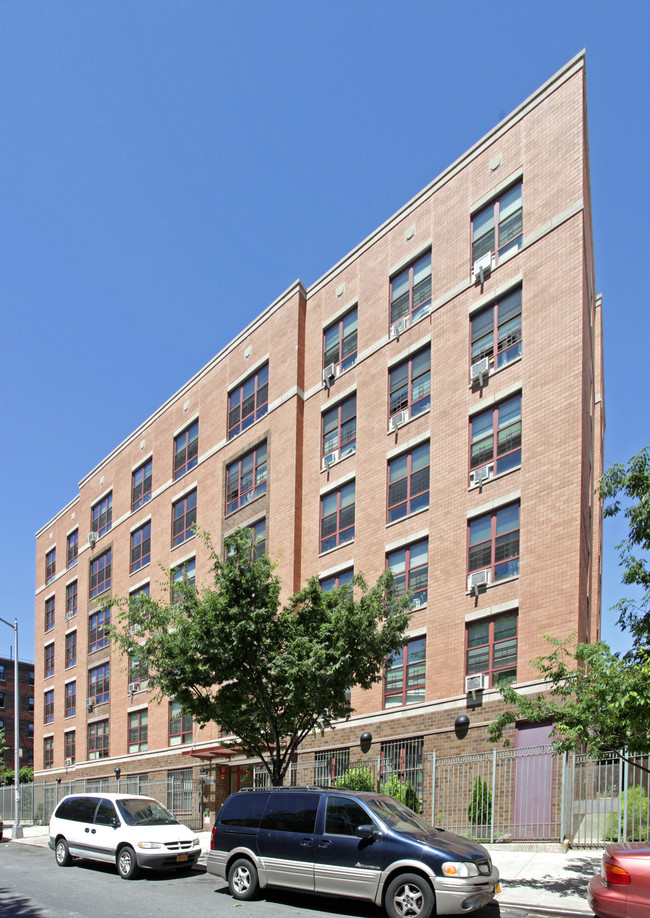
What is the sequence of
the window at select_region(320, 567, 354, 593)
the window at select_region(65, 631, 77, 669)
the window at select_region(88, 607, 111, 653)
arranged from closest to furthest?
the window at select_region(320, 567, 354, 593), the window at select_region(88, 607, 111, 653), the window at select_region(65, 631, 77, 669)

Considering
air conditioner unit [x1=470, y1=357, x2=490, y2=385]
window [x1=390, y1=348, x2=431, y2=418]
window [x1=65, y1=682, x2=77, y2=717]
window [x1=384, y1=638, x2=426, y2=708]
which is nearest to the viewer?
air conditioner unit [x1=470, y1=357, x2=490, y2=385]

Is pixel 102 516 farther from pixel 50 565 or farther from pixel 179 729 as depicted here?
pixel 179 729

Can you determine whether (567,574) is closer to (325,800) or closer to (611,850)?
(325,800)

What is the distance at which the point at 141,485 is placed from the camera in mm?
42750

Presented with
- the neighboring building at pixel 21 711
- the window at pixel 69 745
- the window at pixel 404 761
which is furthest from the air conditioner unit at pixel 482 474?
the neighboring building at pixel 21 711

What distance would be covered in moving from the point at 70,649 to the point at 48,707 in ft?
16.0

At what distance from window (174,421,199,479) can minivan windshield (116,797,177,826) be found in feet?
67.3

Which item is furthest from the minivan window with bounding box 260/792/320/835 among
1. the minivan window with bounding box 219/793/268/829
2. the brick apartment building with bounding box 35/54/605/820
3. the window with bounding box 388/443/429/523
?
the window with bounding box 388/443/429/523

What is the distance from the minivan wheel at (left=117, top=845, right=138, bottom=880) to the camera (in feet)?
53.8

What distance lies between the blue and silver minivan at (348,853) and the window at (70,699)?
115ft

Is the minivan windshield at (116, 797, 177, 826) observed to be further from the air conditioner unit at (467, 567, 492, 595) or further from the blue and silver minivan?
the air conditioner unit at (467, 567, 492, 595)

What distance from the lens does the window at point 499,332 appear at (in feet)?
80.3

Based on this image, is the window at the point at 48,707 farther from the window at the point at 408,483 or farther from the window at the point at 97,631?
the window at the point at 408,483

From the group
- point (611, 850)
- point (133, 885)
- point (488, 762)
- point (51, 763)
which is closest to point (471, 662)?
point (488, 762)
